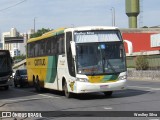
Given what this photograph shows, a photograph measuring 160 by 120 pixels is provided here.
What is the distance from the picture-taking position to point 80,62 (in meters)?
19.4

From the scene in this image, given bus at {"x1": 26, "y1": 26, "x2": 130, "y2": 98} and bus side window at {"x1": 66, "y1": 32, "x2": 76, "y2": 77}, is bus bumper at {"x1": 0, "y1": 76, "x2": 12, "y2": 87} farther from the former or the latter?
bus side window at {"x1": 66, "y1": 32, "x2": 76, "y2": 77}

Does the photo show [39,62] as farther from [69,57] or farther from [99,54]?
[99,54]

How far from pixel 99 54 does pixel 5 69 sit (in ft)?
48.3

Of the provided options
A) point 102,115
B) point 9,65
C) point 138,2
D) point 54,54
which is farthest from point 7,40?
point 102,115

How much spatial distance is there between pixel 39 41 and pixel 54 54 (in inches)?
160

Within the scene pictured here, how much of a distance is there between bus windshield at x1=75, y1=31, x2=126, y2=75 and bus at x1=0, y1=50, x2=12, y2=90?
13833 mm

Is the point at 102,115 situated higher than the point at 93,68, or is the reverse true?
the point at 93,68

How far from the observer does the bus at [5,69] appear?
3238 centimetres

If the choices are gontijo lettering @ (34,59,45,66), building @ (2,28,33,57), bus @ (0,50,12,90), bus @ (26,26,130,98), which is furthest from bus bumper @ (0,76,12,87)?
building @ (2,28,33,57)

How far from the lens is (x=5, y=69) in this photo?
3278 centimetres

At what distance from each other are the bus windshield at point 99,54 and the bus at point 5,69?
45.4 feet

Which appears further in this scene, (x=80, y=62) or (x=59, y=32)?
(x=59, y=32)

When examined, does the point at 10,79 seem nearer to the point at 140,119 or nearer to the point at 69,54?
the point at 69,54

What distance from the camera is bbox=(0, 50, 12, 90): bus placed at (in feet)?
106
